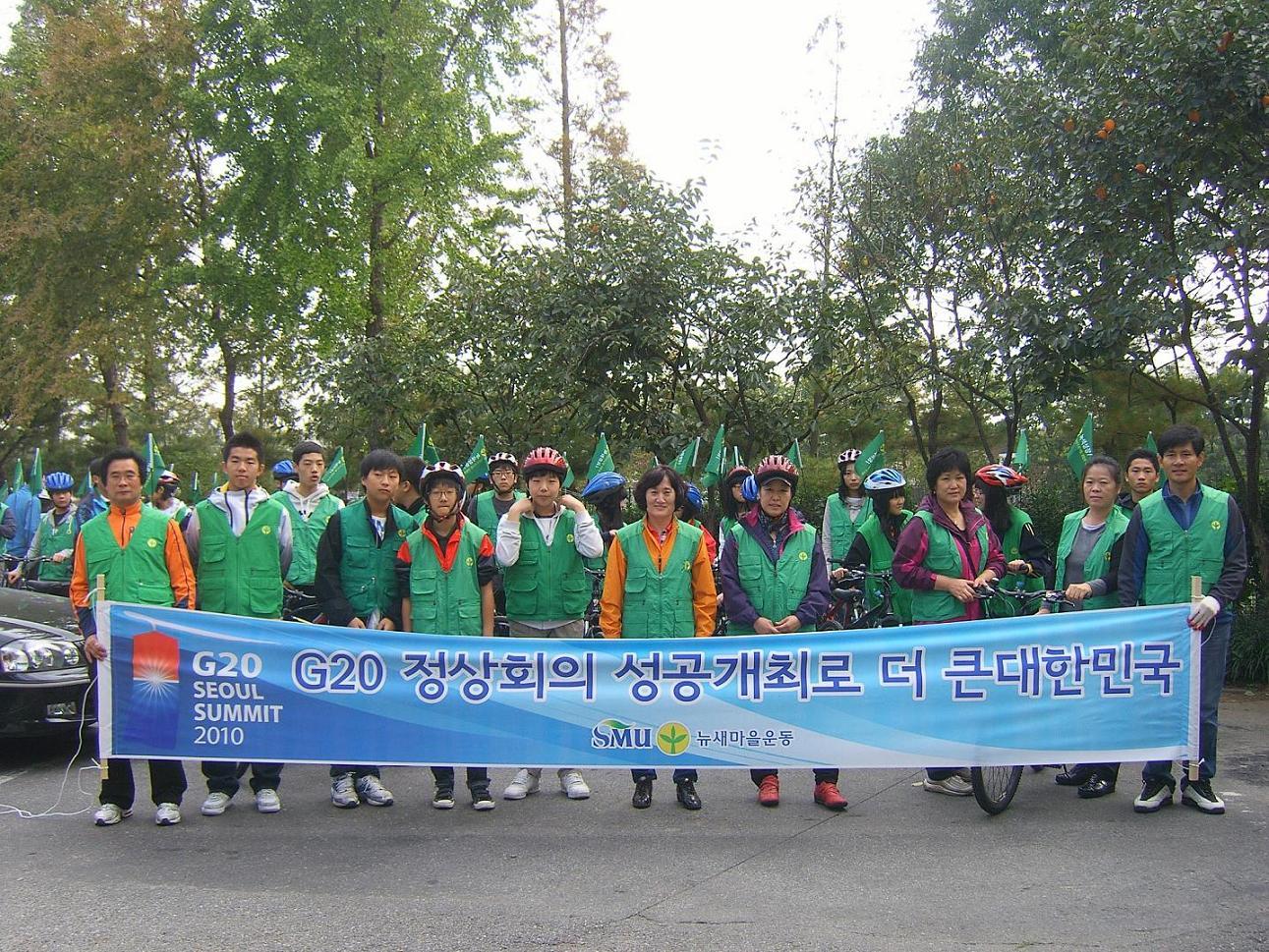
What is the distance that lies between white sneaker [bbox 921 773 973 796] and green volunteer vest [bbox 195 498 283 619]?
141 inches

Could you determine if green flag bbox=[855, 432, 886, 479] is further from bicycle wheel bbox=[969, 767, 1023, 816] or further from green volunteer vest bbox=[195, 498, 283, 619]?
green volunteer vest bbox=[195, 498, 283, 619]

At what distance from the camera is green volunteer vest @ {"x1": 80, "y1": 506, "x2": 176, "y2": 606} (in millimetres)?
Result: 5336

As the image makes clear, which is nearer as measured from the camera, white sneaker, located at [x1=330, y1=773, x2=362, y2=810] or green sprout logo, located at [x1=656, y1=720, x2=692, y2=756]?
green sprout logo, located at [x1=656, y1=720, x2=692, y2=756]

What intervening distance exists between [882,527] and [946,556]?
155 centimetres

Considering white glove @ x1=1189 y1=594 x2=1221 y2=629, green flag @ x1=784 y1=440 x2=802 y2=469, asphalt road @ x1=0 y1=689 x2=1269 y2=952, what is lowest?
asphalt road @ x1=0 y1=689 x2=1269 y2=952

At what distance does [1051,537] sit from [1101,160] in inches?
159

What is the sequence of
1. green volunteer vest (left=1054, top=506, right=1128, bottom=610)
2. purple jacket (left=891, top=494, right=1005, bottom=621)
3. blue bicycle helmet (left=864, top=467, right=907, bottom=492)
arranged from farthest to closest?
blue bicycle helmet (left=864, top=467, right=907, bottom=492), green volunteer vest (left=1054, top=506, right=1128, bottom=610), purple jacket (left=891, top=494, right=1005, bottom=621)

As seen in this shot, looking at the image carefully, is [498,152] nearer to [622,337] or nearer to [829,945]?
[622,337]

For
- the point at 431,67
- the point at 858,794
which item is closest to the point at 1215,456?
the point at 431,67

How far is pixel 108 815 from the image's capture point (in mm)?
5203

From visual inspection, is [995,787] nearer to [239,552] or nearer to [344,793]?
[344,793]

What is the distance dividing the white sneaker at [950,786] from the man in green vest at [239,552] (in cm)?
336

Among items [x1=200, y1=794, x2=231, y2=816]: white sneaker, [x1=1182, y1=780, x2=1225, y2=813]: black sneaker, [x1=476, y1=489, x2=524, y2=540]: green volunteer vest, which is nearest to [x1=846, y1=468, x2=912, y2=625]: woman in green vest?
[x1=1182, y1=780, x2=1225, y2=813]: black sneaker

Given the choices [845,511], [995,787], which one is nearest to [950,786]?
[995,787]
